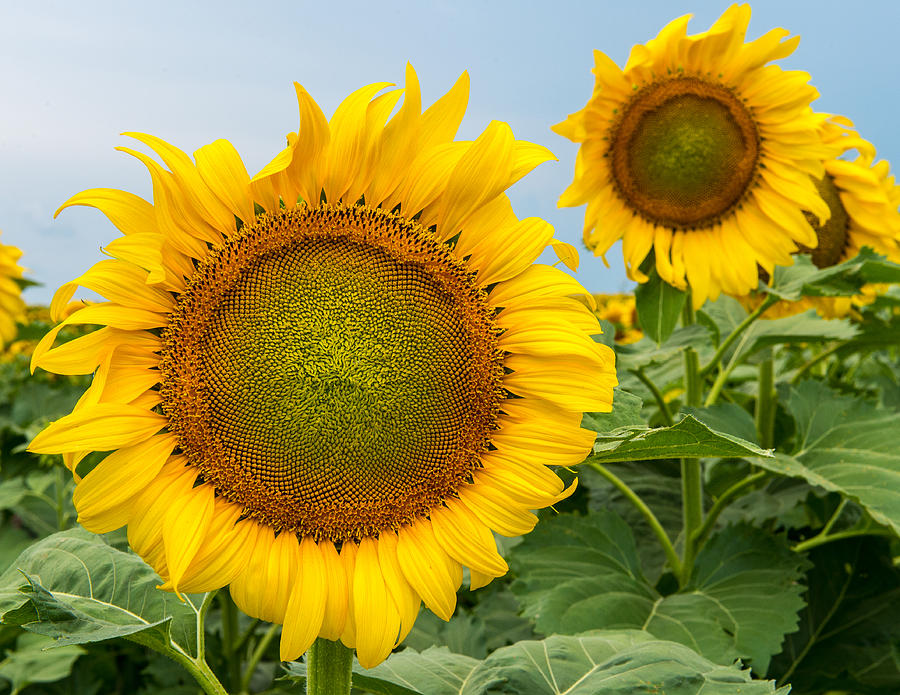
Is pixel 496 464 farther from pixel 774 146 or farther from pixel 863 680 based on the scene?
pixel 774 146

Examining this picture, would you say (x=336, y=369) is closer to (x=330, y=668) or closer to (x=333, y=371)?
(x=333, y=371)

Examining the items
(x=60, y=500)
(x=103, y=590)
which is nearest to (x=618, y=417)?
(x=103, y=590)

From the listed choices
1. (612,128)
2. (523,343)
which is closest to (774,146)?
(612,128)

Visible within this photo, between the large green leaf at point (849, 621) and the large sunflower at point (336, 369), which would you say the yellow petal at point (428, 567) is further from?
the large green leaf at point (849, 621)

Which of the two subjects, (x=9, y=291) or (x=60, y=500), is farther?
(x=9, y=291)

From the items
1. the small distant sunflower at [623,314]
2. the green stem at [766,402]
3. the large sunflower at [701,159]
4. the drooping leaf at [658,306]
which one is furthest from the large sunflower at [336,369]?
the small distant sunflower at [623,314]
